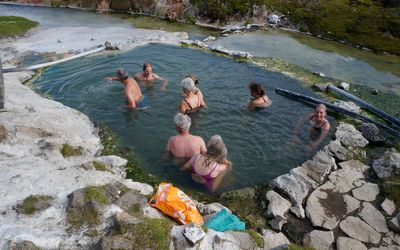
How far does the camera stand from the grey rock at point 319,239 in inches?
281

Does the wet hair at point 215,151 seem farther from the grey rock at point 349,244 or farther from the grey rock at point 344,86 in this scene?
the grey rock at point 344,86

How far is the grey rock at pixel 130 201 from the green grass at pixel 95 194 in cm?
31

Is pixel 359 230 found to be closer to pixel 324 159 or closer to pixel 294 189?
pixel 294 189

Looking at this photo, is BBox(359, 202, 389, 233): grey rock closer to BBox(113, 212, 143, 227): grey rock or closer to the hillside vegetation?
BBox(113, 212, 143, 227): grey rock

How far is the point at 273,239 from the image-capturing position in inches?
280

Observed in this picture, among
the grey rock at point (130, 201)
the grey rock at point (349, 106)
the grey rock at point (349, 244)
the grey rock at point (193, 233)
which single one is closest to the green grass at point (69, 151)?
the grey rock at point (130, 201)

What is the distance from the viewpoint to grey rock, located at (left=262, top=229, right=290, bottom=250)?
22.4ft

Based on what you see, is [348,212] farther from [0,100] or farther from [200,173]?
[0,100]

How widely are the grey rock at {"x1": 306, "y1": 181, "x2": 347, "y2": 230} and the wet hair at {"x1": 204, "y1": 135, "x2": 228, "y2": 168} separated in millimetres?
2419

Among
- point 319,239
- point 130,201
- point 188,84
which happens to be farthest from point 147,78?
point 319,239

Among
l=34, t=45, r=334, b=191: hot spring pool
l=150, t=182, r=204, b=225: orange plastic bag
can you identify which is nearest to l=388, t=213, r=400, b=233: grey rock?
l=34, t=45, r=334, b=191: hot spring pool

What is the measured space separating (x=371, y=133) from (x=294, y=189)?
431 centimetres

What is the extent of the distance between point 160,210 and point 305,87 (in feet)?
33.8

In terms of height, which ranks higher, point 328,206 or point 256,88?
point 256,88
